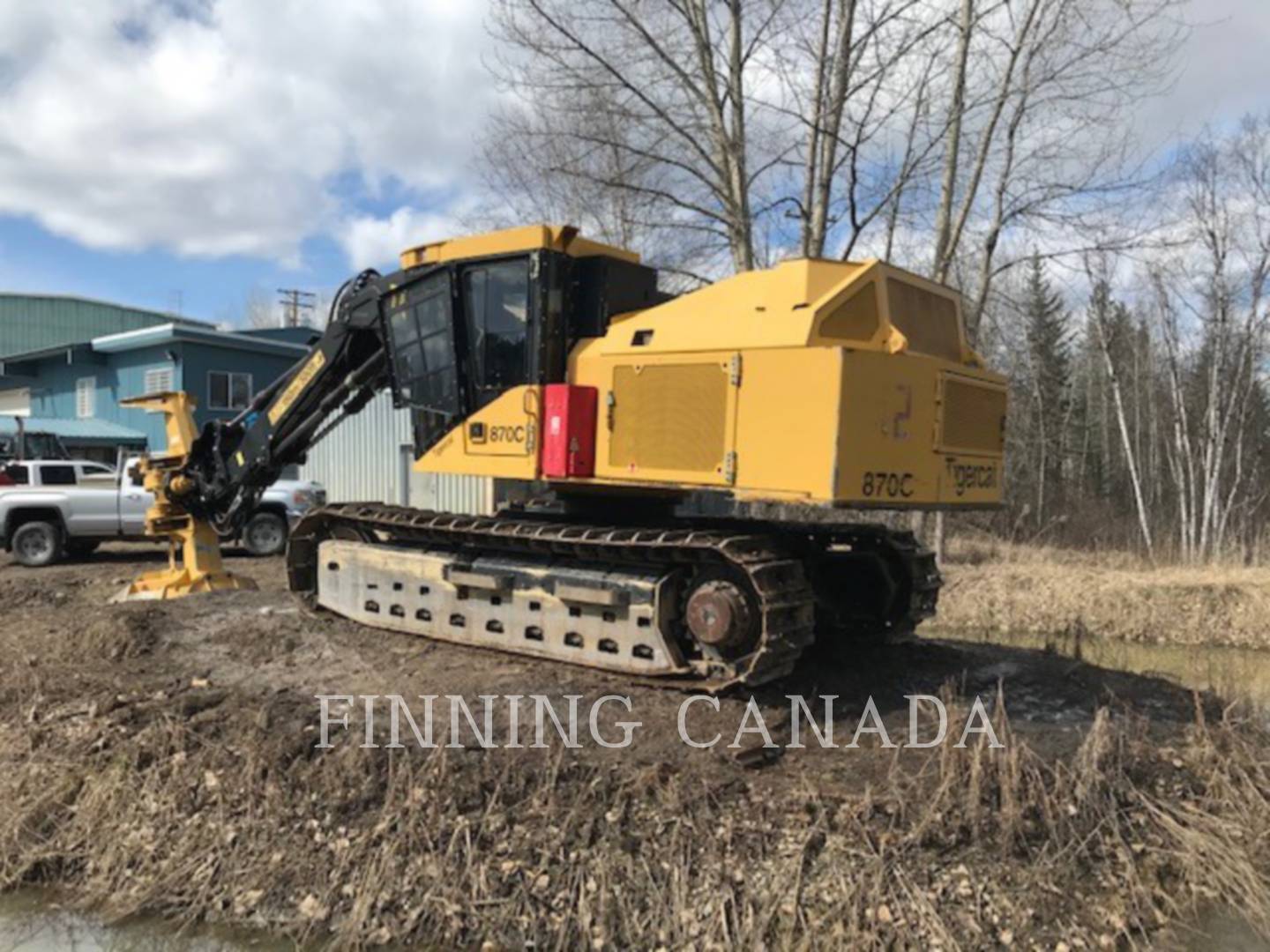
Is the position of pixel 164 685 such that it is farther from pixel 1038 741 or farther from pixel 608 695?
pixel 1038 741

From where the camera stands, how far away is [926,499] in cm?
573

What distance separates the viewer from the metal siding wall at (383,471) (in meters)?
18.8

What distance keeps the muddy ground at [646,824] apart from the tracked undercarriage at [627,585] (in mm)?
384

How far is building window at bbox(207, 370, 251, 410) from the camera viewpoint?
2781cm

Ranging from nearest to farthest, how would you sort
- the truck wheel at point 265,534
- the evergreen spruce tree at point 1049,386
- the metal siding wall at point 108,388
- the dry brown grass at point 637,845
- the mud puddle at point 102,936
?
the dry brown grass at point 637,845 < the mud puddle at point 102,936 < the truck wheel at point 265,534 < the metal siding wall at point 108,388 < the evergreen spruce tree at point 1049,386

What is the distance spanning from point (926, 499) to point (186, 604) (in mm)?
6932

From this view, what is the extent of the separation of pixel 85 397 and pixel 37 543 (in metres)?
19.7

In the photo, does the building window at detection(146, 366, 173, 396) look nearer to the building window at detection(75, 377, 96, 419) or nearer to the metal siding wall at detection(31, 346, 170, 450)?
the metal siding wall at detection(31, 346, 170, 450)

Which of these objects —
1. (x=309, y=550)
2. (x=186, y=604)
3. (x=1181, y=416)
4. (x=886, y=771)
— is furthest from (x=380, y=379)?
(x=1181, y=416)

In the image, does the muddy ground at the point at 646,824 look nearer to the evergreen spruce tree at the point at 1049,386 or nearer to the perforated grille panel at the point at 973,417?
the perforated grille panel at the point at 973,417

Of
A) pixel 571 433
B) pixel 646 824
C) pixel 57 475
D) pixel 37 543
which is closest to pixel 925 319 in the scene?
pixel 571 433

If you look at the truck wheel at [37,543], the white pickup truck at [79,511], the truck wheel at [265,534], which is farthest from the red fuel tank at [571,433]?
the truck wheel at [37,543]

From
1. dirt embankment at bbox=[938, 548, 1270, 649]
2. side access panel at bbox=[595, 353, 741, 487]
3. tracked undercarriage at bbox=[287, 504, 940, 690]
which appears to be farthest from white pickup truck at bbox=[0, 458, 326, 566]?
dirt embankment at bbox=[938, 548, 1270, 649]

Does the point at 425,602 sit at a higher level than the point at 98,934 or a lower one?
higher
